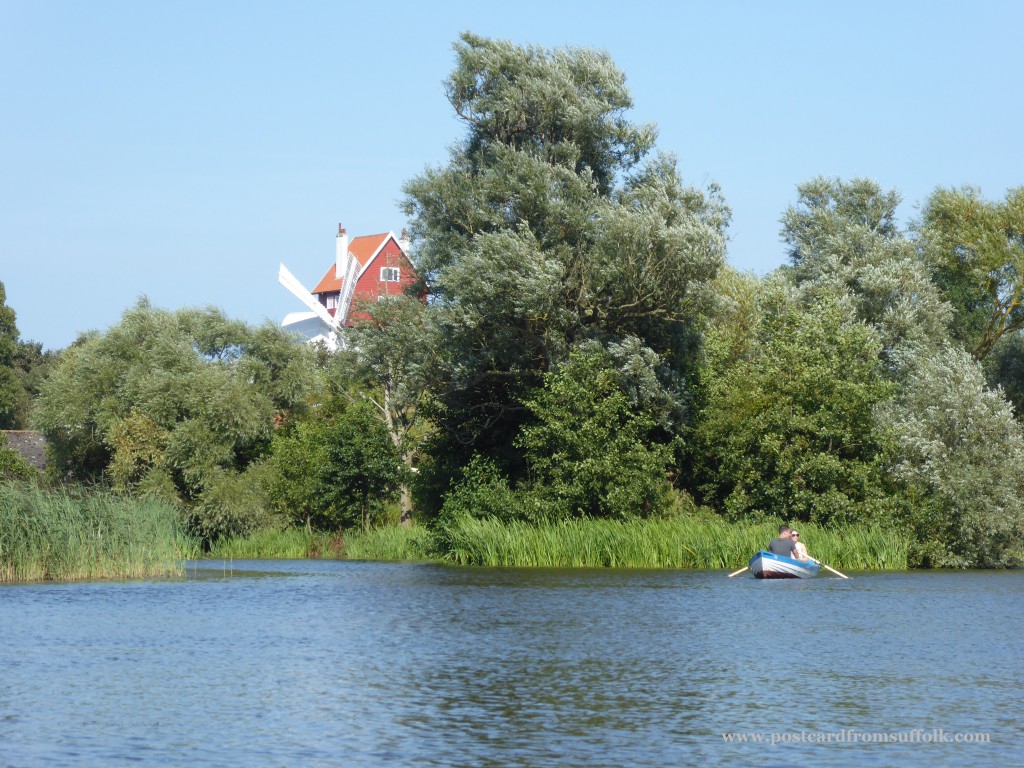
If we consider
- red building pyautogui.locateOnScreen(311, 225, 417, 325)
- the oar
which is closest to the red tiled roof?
red building pyautogui.locateOnScreen(311, 225, 417, 325)

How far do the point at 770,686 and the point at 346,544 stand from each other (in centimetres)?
4171

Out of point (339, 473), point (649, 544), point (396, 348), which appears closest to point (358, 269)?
point (339, 473)

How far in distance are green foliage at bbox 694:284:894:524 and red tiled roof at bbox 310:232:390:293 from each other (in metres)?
75.5

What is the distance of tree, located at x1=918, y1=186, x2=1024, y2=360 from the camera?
65000 mm

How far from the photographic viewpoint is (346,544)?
58.2 metres

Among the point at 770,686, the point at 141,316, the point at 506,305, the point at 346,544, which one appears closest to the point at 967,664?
the point at 770,686

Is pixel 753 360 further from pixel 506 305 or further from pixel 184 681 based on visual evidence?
pixel 184 681

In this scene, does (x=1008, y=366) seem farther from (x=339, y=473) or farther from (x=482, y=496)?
(x=339, y=473)

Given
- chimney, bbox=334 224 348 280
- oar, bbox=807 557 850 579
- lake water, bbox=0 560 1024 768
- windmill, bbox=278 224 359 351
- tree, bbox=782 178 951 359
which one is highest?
chimney, bbox=334 224 348 280

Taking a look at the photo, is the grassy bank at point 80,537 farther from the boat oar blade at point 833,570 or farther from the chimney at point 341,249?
the chimney at point 341,249

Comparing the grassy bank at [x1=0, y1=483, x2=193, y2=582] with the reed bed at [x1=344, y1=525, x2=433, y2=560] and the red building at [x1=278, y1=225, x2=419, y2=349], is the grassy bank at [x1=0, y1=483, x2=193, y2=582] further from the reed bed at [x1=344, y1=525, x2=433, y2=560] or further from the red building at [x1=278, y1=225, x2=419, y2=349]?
the red building at [x1=278, y1=225, x2=419, y2=349]

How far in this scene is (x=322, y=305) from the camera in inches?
4513

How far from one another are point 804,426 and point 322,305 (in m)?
73.3

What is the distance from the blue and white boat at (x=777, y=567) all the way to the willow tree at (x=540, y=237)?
40.8 ft
